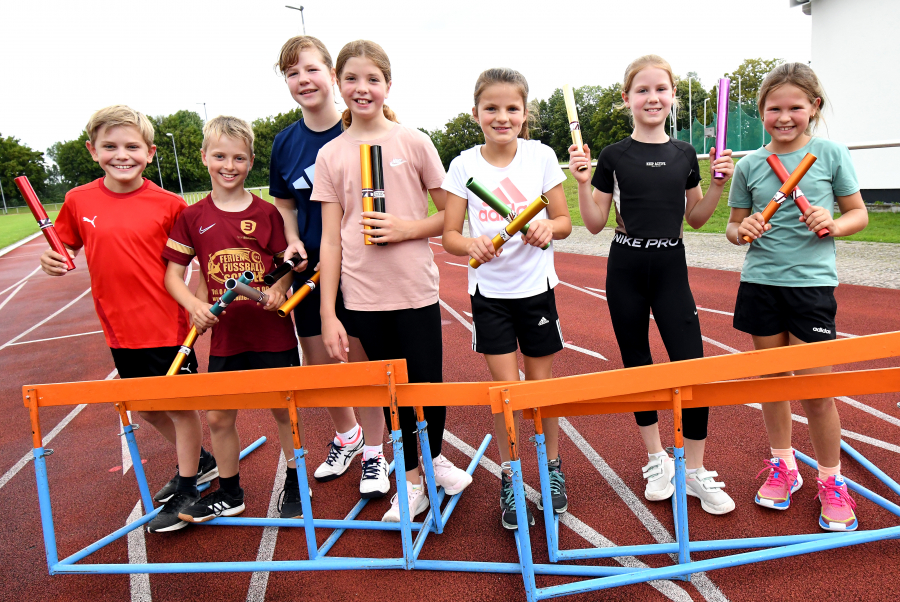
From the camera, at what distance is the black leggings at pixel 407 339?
8.61ft

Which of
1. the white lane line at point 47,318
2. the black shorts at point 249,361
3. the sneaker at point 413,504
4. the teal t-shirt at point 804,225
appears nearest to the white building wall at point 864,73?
the teal t-shirt at point 804,225

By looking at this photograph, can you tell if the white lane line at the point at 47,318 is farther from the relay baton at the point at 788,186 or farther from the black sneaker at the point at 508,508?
the relay baton at the point at 788,186

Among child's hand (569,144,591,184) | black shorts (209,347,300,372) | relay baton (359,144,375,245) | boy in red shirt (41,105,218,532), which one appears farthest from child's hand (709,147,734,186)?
boy in red shirt (41,105,218,532)

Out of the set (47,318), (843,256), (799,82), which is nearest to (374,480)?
(799,82)

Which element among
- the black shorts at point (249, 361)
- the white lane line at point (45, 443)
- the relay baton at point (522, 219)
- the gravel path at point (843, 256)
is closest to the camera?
the relay baton at point (522, 219)

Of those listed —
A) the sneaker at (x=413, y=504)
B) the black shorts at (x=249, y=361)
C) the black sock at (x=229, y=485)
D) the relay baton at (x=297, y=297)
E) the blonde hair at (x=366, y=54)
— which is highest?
the blonde hair at (x=366, y=54)

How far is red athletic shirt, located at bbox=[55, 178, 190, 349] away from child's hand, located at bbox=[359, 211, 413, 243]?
1200 mm

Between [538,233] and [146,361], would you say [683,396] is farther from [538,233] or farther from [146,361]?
[146,361]

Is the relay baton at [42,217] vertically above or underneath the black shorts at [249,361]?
above

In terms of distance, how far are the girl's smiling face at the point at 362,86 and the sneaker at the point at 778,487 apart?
2.64 meters

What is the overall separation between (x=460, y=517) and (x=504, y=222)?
154 cm

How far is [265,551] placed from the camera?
2750 millimetres

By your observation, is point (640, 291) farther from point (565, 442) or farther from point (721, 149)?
point (565, 442)

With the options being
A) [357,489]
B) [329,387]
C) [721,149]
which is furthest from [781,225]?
[357,489]
